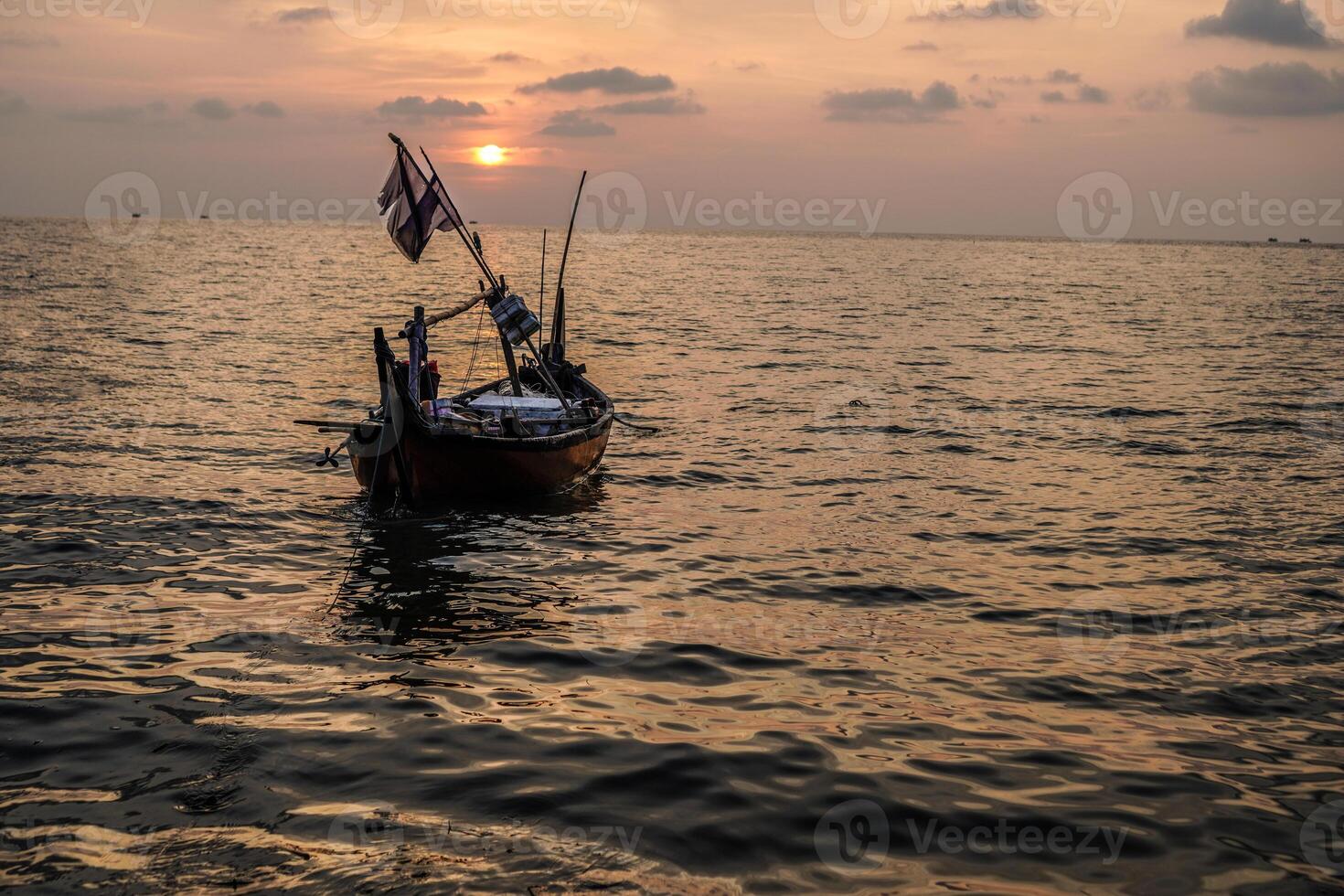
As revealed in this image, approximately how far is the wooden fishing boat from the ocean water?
694 mm

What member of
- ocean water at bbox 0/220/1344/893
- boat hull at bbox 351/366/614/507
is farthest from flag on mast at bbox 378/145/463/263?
ocean water at bbox 0/220/1344/893

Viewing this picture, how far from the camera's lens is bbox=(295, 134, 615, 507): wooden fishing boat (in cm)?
1602

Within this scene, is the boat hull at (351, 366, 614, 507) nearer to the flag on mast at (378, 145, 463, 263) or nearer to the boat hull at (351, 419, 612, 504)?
the boat hull at (351, 419, 612, 504)

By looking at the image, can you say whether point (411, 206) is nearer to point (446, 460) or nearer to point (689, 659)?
point (446, 460)

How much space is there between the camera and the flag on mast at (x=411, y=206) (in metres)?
17.9

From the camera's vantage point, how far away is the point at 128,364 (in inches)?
1305


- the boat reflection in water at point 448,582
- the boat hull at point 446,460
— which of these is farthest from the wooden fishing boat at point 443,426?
the boat reflection in water at point 448,582

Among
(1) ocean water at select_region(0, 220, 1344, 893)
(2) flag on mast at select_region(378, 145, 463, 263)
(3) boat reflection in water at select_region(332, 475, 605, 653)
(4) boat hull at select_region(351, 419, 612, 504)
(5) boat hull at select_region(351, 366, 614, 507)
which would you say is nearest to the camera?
(1) ocean water at select_region(0, 220, 1344, 893)

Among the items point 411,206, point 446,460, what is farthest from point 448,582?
point 411,206

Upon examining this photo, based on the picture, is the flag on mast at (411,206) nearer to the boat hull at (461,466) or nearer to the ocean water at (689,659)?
the boat hull at (461,466)

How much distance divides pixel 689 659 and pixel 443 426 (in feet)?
23.4

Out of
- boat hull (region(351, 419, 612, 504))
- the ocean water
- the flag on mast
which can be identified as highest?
the flag on mast

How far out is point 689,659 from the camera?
36.7 feet

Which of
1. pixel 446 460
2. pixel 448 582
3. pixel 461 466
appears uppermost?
pixel 446 460
